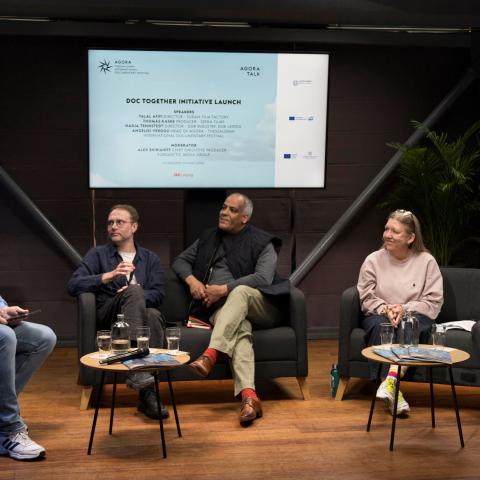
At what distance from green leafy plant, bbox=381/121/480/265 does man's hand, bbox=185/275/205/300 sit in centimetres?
188

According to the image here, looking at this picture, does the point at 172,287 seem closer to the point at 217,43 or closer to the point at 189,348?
the point at 189,348

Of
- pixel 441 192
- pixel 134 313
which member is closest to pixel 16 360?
pixel 134 313

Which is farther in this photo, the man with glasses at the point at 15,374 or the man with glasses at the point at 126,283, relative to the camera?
the man with glasses at the point at 126,283

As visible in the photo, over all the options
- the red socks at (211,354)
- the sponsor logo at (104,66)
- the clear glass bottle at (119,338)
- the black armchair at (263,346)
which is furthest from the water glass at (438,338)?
the sponsor logo at (104,66)

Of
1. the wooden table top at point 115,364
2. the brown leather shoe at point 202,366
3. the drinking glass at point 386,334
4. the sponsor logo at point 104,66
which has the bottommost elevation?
the brown leather shoe at point 202,366

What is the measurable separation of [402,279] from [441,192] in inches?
48.8

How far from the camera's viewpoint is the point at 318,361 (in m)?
5.80

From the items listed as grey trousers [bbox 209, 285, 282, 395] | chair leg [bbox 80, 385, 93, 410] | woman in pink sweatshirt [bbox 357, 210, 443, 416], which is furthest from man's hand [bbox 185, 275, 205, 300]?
woman in pink sweatshirt [bbox 357, 210, 443, 416]

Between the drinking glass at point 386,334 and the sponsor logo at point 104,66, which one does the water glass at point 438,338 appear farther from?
the sponsor logo at point 104,66

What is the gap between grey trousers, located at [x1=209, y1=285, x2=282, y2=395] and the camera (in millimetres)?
4566

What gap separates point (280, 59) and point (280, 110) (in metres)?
0.34

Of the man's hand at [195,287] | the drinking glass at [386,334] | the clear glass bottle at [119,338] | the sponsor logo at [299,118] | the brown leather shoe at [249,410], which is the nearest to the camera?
the clear glass bottle at [119,338]

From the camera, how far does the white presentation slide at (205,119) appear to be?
5.38 meters

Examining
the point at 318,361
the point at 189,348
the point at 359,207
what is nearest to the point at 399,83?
the point at 359,207
